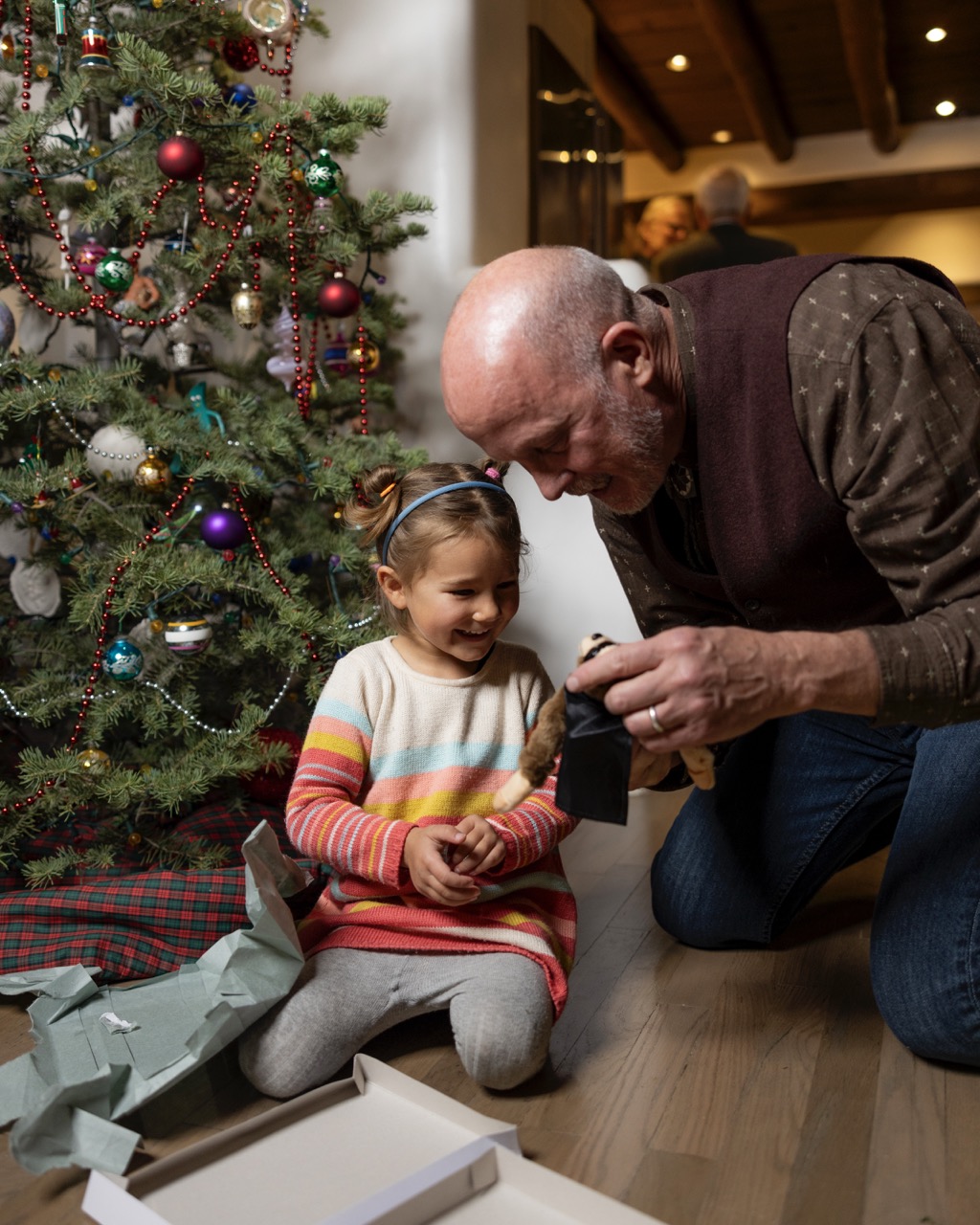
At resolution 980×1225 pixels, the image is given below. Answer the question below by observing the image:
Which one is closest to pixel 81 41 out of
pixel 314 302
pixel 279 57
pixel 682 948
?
pixel 314 302

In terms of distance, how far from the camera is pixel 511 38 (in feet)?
9.43

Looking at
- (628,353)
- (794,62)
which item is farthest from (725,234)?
(628,353)

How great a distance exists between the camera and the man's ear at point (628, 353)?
1137 mm

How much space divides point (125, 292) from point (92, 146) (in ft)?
0.73

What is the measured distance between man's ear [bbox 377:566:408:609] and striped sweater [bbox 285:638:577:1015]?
62mm

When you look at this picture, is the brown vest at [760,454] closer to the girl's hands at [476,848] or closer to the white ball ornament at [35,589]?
the girl's hands at [476,848]

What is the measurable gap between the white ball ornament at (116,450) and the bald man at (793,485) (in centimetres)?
78

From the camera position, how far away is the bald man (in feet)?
3.28

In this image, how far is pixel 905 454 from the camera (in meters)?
1.06

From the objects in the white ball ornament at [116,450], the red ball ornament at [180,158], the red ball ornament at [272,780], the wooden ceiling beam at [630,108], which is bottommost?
the red ball ornament at [272,780]

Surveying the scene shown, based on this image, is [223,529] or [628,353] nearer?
[628,353]

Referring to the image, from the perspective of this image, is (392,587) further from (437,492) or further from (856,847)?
(856,847)

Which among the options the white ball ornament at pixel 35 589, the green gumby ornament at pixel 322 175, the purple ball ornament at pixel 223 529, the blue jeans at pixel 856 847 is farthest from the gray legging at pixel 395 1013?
the green gumby ornament at pixel 322 175

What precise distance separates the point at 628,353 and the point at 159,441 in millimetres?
874
